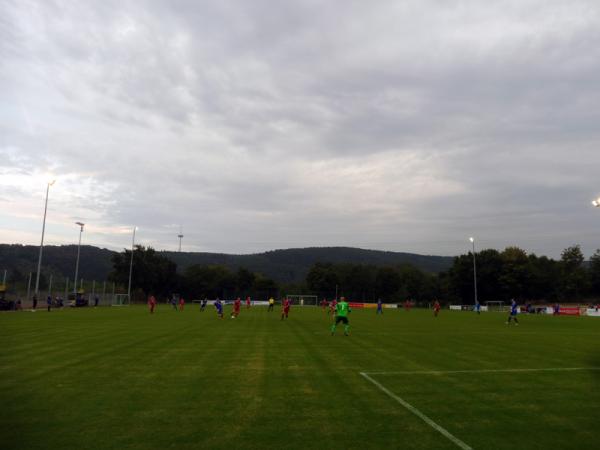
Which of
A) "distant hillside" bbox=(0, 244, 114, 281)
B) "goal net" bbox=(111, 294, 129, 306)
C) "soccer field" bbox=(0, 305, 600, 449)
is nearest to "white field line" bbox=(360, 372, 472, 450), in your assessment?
"soccer field" bbox=(0, 305, 600, 449)

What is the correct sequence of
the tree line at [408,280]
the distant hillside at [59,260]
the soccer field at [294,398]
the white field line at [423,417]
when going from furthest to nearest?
the distant hillside at [59,260], the tree line at [408,280], the soccer field at [294,398], the white field line at [423,417]

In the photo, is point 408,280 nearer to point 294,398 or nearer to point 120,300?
point 120,300

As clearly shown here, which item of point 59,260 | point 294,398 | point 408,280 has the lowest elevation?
point 294,398

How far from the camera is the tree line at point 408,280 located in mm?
98438

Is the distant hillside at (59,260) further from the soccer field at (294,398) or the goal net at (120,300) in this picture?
the soccer field at (294,398)

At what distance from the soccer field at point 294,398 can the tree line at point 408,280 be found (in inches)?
3271

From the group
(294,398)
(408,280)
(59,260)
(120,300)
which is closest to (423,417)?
(294,398)

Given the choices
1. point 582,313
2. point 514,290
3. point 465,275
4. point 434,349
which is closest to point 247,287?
point 465,275

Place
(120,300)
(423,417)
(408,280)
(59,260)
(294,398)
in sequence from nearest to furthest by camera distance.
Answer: (423,417) → (294,398) → (120,300) → (408,280) → (59,260)

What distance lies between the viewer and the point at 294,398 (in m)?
8.12

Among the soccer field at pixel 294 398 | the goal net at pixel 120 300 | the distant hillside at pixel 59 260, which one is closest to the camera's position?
the soccer field at pixel 294 398

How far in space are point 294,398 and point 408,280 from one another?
453 feet

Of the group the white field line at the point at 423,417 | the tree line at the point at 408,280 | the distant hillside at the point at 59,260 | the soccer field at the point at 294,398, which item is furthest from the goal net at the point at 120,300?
the white field line at the point at 423,417

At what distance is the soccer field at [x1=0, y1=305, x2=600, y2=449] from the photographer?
235 inches
